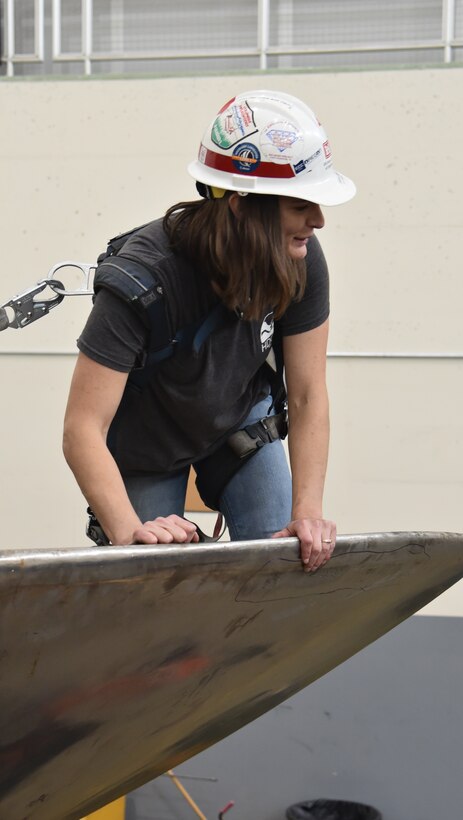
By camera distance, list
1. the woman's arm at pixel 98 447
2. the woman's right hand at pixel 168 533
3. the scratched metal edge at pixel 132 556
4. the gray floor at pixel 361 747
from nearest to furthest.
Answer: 1. the scratched metal edge at pixel 132 556
2. the woman's right hand at pixel 168 533
3. the woman's arm at pixel 98 447
4. the gray floor at pixel 361 747

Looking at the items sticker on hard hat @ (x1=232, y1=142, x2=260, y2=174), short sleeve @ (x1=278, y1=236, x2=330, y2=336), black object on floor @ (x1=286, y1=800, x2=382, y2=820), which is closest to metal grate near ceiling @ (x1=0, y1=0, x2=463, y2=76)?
short sleeve @ (x1=278, y1=236, x2=330, y2=336)

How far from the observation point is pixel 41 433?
3.74m

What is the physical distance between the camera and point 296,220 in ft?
5.61

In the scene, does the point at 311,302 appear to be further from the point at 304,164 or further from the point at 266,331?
the point at 304,164

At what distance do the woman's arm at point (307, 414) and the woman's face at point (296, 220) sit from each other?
0.75 feet

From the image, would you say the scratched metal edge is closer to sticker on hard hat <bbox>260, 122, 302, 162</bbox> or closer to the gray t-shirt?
the gray t-shirt

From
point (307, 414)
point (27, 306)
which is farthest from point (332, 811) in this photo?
point (27, 306)

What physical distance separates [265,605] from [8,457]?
98.1 inches

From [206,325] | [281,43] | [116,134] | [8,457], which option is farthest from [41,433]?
[206,325]

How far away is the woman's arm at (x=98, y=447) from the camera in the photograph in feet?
5.14

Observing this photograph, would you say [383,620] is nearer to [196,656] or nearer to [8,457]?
[196,656]

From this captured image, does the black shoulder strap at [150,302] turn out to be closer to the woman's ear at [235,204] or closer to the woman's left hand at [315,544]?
the woman's ear at [235,204]

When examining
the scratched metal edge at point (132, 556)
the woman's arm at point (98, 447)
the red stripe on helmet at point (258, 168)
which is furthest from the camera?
the red stripe on helmet at point (258, 168)

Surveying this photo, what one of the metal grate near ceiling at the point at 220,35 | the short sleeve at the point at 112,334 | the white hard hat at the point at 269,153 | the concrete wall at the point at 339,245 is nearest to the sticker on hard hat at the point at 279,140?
the white hard hat at the point at 269,153
